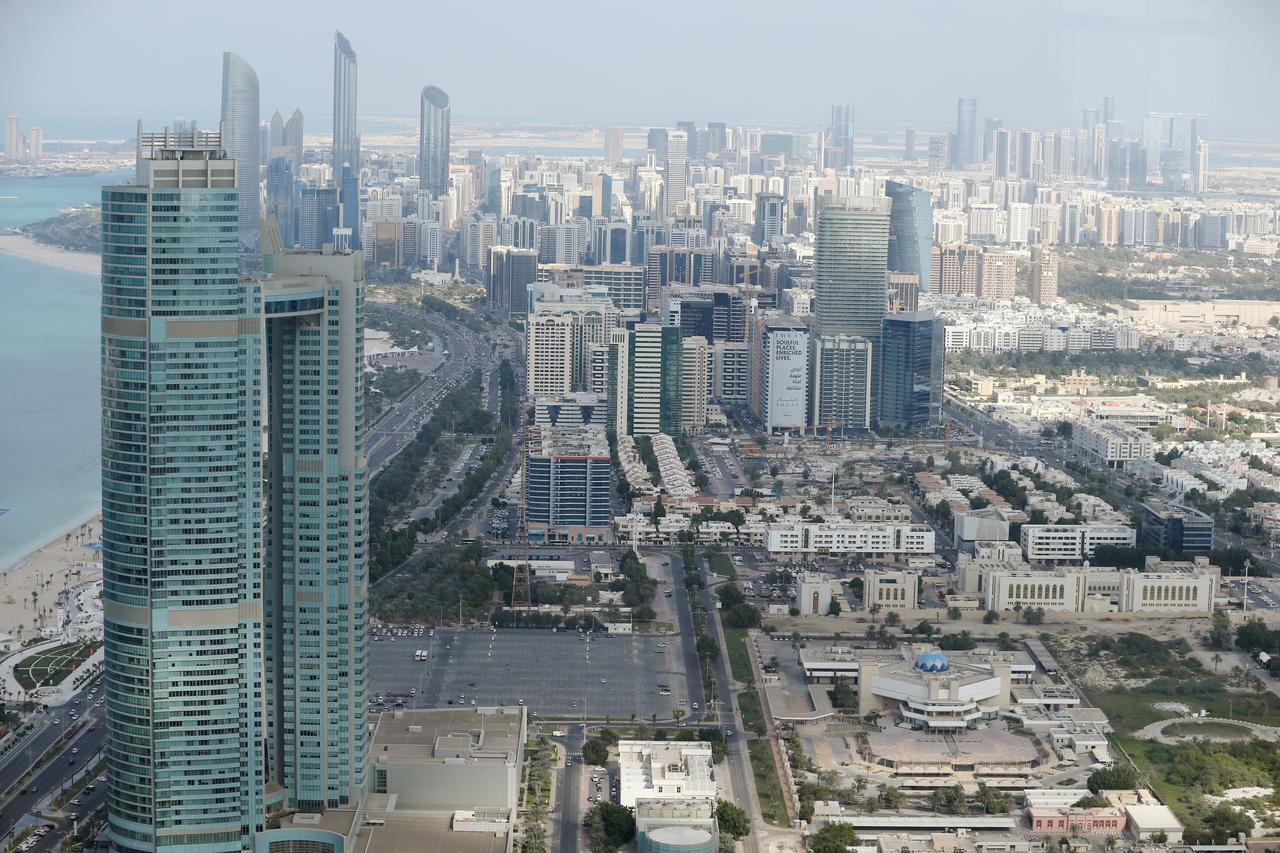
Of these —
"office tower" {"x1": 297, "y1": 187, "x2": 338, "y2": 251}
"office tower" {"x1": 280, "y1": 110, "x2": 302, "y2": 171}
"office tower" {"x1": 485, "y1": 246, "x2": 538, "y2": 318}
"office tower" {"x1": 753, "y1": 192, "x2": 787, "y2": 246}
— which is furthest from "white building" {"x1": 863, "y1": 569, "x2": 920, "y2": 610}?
"office tower" {"x1": 280, "y1": 110, "x2": 302, "y2": 171}

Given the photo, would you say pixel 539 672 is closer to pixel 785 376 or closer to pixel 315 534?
pixel 315 534

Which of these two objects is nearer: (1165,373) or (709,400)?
(709,400)

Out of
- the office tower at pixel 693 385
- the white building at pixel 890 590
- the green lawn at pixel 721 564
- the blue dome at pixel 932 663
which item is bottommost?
the green lawn at pixel 721 564

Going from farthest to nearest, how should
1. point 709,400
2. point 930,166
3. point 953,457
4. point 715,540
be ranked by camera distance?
1. point 930,166
2. point 709,400
3. point 953,457
4. point 715,540

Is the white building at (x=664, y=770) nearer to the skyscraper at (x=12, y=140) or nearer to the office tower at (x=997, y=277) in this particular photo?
the skyscraper at (x=12, y=140)

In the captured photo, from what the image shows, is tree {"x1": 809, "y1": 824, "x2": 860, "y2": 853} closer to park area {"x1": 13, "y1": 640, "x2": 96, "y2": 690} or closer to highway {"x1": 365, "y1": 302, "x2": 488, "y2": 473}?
park area {"x1": 13, "y1": 640, "x2": 96, "y2": 690}

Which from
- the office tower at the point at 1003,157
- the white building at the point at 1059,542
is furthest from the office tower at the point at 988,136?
the white building at the point at 1059,542

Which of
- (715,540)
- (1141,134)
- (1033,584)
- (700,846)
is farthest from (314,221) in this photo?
(700,846)

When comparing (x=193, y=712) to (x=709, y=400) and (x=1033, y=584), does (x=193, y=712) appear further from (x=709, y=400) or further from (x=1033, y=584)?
(x=709, y=400)

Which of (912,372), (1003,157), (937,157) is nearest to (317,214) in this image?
(937,157)
